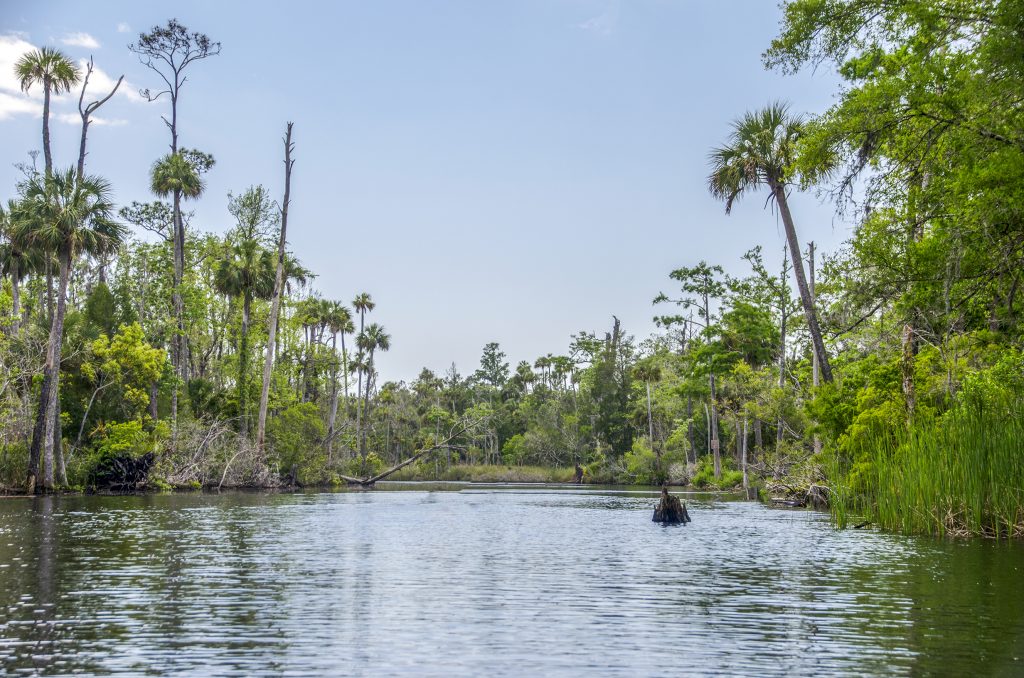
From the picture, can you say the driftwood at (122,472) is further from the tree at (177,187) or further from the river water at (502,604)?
the river water at (502,604)

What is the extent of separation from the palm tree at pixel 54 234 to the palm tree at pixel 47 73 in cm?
564

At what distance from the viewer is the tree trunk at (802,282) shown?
32031 mm

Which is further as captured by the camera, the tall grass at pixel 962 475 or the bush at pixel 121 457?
the bush at pixel 121 457

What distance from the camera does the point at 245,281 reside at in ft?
173

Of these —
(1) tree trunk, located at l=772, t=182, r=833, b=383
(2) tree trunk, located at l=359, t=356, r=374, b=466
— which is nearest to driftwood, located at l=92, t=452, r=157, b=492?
(1) tree trunk, located at l=772, t=182, r=833, b=383

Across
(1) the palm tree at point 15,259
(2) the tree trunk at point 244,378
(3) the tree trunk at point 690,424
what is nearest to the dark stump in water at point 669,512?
(1) the palm tree at point 15,259

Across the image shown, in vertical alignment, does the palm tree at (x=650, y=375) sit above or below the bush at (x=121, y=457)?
above

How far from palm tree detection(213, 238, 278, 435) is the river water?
3208cm

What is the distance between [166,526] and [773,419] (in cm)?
3040

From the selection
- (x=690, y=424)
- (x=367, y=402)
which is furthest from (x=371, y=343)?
(x=690, y=424)

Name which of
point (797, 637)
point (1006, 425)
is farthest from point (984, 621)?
point (1006, 425)

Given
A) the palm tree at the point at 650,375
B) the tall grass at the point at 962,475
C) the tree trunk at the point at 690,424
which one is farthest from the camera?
the palm tree at the point at 650,375

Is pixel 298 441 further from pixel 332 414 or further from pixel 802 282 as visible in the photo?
pixel 802 282

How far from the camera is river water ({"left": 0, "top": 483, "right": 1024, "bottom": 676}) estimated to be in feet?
24.0
